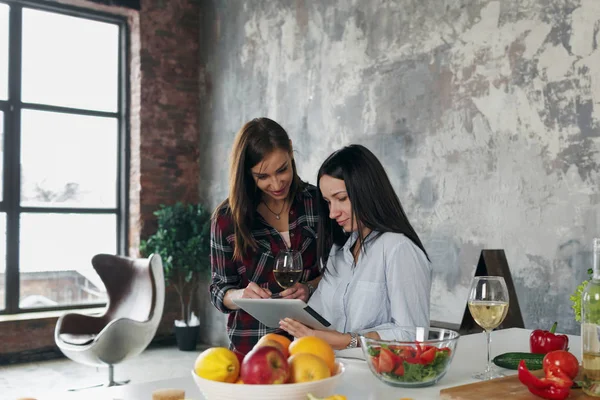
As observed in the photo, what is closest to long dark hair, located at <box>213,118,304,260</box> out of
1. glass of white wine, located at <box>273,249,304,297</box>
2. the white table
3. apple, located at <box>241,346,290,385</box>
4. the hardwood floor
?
glass of white wine, located at <box>273,249,304,297</box>

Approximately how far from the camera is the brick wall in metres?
6.52

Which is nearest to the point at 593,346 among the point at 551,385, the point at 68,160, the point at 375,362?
the point at 551,385

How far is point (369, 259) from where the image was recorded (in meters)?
2.00

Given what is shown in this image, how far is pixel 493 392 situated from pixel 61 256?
5.67m

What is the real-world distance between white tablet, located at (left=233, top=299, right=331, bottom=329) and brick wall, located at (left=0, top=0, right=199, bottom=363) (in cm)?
452

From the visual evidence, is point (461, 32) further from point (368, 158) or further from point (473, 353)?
point (473, 353)

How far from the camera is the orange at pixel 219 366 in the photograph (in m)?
1.10

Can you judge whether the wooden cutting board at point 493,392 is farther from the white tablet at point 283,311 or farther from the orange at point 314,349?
the white tablet at point 283,311

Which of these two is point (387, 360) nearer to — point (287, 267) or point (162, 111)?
point (287, 267)

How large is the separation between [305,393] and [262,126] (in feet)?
5.12

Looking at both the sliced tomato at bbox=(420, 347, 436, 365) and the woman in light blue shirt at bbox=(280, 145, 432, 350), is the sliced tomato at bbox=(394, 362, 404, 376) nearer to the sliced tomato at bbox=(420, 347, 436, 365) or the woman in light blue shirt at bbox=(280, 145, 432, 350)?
the sliced tomato at bbox=(420, 347, 436, 365)

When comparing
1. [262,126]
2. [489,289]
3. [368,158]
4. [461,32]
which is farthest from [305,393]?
[461,32]

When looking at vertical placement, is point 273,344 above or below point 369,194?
below

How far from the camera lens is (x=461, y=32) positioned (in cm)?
436
